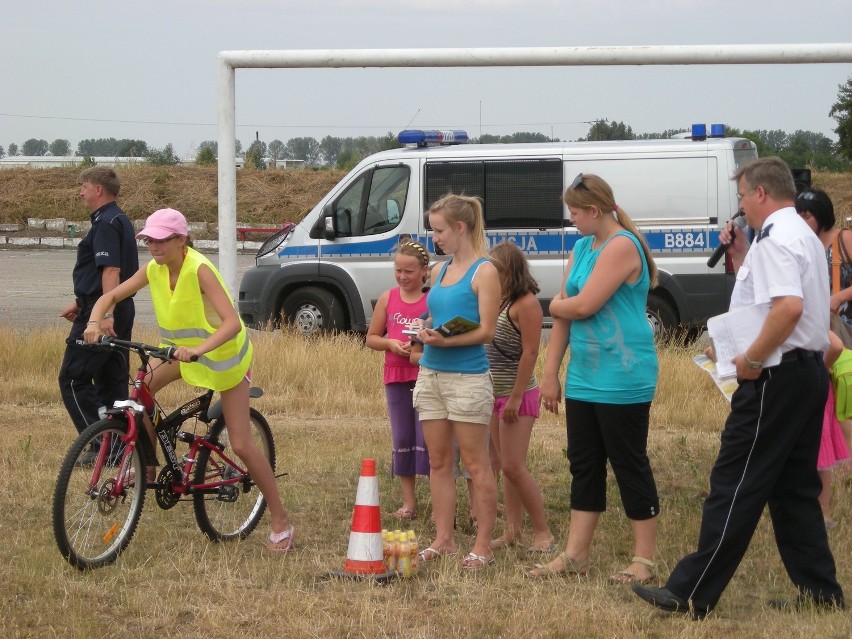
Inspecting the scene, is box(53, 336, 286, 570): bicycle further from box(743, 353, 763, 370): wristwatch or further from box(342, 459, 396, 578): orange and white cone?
box(743, 353, 763, 370): wristwatch

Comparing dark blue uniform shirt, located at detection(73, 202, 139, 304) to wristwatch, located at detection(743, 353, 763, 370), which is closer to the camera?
wristwatch, located at detection(743, 353, 763, 370)

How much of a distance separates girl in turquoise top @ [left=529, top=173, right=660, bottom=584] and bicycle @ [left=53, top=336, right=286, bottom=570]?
5.43 ft

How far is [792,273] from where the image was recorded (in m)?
4.55

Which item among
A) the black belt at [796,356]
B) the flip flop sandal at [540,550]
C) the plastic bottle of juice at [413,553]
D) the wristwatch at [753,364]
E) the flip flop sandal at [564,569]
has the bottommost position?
the flip flop sandal at [540,550]

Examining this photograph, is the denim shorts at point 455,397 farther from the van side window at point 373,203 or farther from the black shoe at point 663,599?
the van side window at point 373,203

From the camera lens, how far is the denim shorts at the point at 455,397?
18.2 feet

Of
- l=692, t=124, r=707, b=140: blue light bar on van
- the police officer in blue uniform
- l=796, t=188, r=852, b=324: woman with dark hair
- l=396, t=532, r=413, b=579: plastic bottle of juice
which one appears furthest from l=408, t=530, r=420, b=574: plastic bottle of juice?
l=692, t=124, r=707, b=140: blue light bar on van

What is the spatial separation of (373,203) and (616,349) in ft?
30.1

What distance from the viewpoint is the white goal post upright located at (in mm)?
7980

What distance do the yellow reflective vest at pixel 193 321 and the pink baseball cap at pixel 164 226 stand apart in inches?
5.7

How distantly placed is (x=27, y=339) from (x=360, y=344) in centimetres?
339

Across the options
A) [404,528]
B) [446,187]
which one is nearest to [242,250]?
[446,187]

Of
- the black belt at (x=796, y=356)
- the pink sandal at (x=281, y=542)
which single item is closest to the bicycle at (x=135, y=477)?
the pink sandal at (x=281, y=542)

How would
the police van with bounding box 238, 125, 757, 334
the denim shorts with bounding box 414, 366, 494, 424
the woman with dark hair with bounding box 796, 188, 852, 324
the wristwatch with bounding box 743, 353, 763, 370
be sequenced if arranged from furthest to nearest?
the police van with bounding box 238, 125, 757, 334 → the woman with dark hair with bounding box 796, 188, 852, 324 → the denim shorts with bounding box 414, 366, 494, 424 → the wristwatch with bounding box 743, 353, 763, 370
